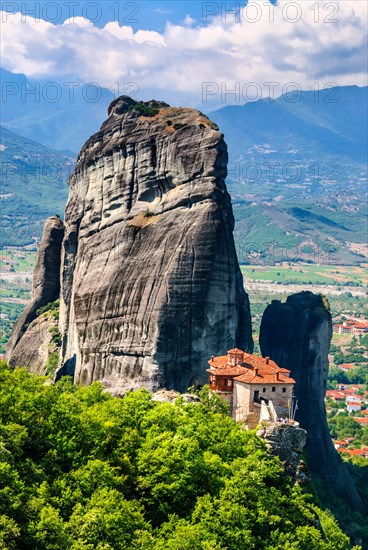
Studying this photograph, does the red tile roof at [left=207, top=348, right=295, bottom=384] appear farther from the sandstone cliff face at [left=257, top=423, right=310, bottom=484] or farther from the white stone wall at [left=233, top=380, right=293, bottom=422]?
the sandstone cliff face at [left=257, top=423, right=310, bottom=484]

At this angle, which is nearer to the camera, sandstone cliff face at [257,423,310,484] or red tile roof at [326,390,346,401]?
sandstone cliff face at [257,423,310,484]

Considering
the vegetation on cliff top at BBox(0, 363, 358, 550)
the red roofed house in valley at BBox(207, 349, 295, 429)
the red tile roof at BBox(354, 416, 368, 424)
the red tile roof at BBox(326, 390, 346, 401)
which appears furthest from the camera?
the red tile roof at BBox(326, 390, 346, 401)

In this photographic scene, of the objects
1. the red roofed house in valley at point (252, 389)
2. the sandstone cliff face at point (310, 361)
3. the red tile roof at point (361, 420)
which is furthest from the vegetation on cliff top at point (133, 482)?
the red tile roof at point (361, 420)

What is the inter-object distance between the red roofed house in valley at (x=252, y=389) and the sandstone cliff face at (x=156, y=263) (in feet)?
38.6

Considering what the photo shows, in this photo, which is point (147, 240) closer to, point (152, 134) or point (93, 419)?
point (152, 134)

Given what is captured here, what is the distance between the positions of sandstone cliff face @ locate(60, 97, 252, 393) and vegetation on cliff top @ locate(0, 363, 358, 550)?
22.9 m

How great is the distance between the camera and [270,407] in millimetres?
55469

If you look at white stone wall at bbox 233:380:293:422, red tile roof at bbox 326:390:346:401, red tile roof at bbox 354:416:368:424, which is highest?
red tile roof at bbox 326:390:346:401

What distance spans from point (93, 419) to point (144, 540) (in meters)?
8.82

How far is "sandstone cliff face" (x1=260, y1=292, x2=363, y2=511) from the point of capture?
86.1m

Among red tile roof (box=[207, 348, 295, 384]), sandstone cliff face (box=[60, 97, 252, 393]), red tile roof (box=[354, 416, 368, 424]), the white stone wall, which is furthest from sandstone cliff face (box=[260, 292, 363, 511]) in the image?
red tile roof (box=[354, 416, 368, 424])

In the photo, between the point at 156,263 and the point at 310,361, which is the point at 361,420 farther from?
the point at 156,263

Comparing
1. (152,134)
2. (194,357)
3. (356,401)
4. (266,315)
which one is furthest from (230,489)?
(356,401)

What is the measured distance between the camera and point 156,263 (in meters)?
75.3
